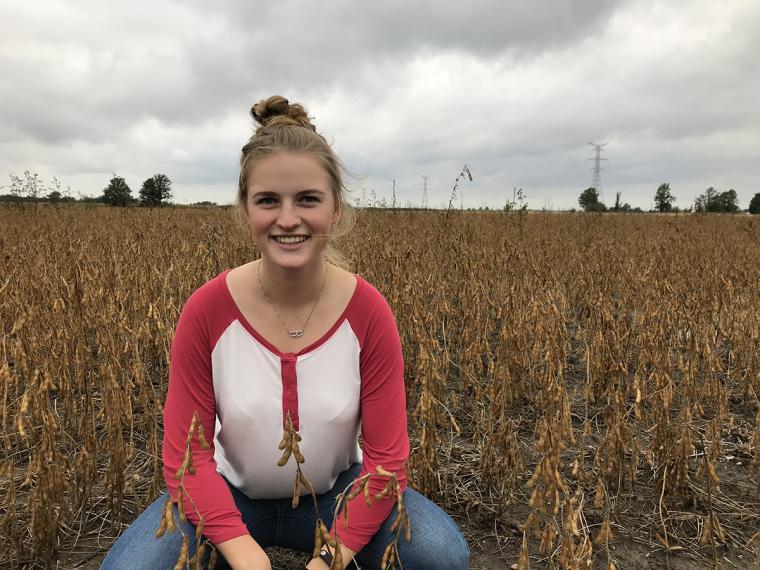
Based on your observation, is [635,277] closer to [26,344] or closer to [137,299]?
[137,299]

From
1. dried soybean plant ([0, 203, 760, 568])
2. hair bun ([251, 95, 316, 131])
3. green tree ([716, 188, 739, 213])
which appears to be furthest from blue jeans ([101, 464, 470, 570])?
green tree ([716, 188, 739, 213])

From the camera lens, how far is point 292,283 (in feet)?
4.78

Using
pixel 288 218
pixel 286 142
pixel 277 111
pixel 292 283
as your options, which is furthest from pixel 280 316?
pixel 277 111

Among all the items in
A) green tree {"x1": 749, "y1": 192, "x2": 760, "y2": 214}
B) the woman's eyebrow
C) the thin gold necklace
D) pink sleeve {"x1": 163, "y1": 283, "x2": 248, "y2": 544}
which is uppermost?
green tree {"x1": 749, "y1": 192, "x2": 760, "y2": 214}

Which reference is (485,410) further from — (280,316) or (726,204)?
(726,204)

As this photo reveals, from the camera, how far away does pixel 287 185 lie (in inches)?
53.4

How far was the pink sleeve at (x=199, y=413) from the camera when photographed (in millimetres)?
1300

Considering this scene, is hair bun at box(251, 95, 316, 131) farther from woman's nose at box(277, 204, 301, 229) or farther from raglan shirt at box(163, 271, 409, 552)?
raglan shirt at box(163, 271, 409, 552)

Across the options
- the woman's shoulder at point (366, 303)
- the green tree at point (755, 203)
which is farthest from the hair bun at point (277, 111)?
the green tree at point (755, 203)

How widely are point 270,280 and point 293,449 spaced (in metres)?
0.70

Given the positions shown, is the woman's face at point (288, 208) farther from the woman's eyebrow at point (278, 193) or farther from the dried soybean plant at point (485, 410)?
the dried soybean plant at point (485, 410)

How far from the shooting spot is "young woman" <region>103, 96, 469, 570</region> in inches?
53.1

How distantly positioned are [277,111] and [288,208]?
380 mm

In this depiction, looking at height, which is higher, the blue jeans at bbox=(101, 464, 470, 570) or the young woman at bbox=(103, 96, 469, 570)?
the young woman at bbox=(103, 96, 469, 570)
